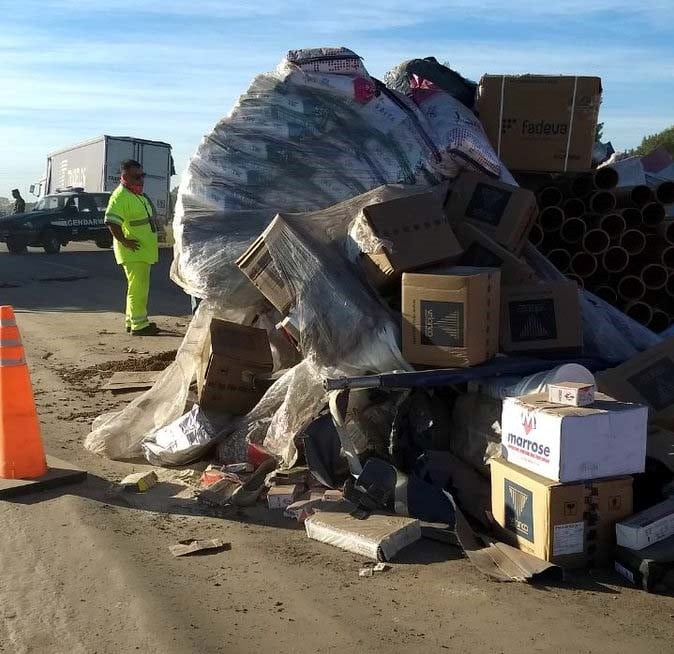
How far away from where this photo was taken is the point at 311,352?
5406 millimetres

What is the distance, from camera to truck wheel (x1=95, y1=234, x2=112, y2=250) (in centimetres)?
2675

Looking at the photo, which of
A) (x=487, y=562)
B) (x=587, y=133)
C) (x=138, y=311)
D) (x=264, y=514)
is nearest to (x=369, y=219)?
(x=264, y=514)

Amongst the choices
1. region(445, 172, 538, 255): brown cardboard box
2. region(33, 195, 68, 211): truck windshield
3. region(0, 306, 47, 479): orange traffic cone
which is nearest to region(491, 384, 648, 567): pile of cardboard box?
region(445, 172, 538, 255): brown cardboard box

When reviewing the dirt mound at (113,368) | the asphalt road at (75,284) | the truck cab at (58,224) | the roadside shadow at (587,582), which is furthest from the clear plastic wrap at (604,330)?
the truck cab at (58,224)

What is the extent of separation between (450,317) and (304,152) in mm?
2127

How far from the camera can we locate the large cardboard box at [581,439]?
3996mm

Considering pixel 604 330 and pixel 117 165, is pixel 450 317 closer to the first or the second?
pixel 604 330

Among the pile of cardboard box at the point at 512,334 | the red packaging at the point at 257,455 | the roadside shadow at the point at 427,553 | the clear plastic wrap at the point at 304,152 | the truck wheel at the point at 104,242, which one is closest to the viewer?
the pile of cardboard box at the point at 512,334

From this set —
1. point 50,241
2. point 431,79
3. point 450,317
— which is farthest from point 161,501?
point 50,241

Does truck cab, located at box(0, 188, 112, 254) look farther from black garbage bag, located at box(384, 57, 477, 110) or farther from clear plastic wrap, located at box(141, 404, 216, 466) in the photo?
clear plastic wrap, located at box(141, 404, 216, 466)

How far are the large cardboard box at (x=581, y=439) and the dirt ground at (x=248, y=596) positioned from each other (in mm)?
493

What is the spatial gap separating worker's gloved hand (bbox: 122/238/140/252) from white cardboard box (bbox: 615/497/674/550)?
7.54 metres

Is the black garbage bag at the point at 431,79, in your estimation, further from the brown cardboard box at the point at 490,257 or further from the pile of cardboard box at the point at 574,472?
the pile of cardboard box at the point at 574,472

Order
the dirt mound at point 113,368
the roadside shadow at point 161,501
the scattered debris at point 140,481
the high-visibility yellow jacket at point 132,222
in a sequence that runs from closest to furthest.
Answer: the roadside shadow at point 161,501 < the scattered debris at point 140,481 < the dirt mound at point 113,368 < the high-visibility yellow jacket at point 132,222
